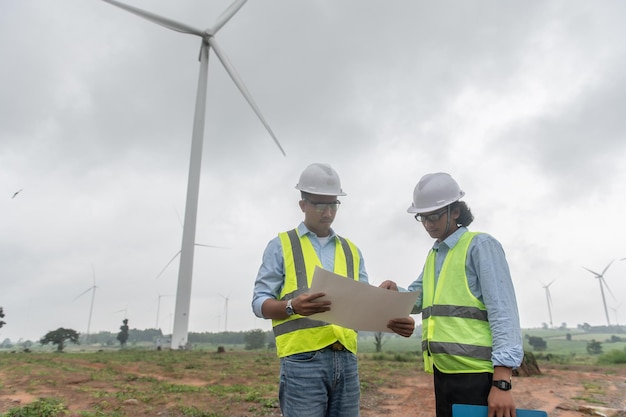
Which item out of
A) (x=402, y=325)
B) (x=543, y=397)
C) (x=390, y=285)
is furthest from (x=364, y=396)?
(x=402, y=325)

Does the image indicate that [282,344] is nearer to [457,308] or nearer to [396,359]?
[457,308]

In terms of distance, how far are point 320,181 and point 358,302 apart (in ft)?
3.24

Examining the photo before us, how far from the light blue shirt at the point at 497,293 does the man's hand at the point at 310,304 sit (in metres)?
1.04

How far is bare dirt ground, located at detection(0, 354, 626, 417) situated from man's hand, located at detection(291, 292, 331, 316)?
22.2 feet

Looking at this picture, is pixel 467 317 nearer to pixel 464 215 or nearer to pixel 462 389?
pixel 462 389

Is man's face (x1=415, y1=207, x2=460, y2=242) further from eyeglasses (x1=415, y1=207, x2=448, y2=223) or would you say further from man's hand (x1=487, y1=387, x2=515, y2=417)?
man's hand (x1=487, y1=387, x2=515, y2=417)

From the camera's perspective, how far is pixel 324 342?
271 cm

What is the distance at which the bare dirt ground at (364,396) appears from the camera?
8531 millimetres

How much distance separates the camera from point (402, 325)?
2885 mm

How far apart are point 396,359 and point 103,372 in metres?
14.2

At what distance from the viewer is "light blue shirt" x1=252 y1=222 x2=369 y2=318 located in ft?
9.50

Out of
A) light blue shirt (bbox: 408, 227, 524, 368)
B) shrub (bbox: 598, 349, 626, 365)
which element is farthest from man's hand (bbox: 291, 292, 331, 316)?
shrub (bbox: 598, 349, 626, 365)

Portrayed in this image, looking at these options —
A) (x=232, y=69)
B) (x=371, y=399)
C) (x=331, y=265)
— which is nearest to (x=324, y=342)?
(x=331, y=265)

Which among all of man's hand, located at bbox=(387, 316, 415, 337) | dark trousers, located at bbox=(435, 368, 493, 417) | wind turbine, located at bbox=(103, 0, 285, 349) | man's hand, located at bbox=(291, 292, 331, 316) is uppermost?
wind turbine, located at bbox=(103, 0, 285, 349)
